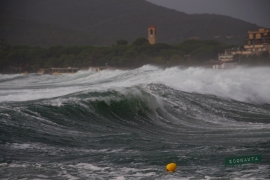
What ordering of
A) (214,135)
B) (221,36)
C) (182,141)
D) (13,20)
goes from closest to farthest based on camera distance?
(182,141)
(214,135)
(13,20)
(221,36)

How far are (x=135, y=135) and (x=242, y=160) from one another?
400cm

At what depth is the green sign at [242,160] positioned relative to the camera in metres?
9.05

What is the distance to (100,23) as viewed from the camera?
123250mm

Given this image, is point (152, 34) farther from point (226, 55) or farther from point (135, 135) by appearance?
point (135, 135)

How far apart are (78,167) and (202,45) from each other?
229 ft

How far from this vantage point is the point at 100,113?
15953mm

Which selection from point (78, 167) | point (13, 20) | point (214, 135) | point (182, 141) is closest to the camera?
point (78, 167)

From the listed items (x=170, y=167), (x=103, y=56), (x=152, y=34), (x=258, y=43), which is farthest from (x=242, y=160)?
(x=152, y=34)

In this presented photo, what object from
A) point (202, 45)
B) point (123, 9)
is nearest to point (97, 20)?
point (123, 9)

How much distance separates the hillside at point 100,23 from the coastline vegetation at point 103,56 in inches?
164

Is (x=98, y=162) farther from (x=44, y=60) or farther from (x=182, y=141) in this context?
(x=44, y=60)

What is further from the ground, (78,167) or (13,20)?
(13,20)

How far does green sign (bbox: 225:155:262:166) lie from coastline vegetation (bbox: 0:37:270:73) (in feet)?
160

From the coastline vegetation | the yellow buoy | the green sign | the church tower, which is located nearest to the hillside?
the church tower
